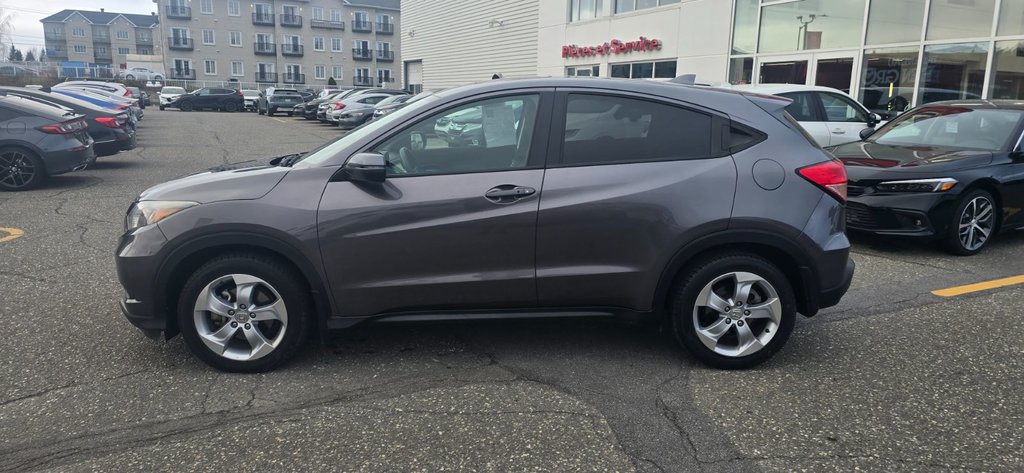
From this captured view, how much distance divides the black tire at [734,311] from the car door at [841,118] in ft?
23.4

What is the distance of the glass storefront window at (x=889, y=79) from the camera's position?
14570mm

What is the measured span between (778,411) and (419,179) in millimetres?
2200

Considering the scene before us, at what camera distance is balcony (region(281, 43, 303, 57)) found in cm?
7531

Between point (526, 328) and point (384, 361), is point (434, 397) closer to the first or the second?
point (384, 361)

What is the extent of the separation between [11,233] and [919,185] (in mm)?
9245

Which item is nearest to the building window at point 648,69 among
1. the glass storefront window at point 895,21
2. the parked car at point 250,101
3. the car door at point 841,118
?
the glass storefront window at point 895,21

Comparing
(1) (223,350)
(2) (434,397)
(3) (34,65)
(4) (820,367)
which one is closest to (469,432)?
(2) (434,397)

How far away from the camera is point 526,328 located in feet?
15.1

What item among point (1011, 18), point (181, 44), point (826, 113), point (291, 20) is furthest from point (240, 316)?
point (291, 20)

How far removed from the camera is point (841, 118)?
10.4 m

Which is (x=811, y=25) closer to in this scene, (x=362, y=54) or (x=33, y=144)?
(x=33, y=144)

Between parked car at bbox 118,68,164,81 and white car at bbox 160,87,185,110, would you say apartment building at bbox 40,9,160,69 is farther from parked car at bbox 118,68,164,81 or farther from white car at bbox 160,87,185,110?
white car at bbox 160,87,185,110

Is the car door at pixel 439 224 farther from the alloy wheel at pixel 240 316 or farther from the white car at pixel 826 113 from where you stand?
the white car at pixel 826 113

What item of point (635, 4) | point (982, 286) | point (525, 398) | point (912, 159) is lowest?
point (525, 398)
